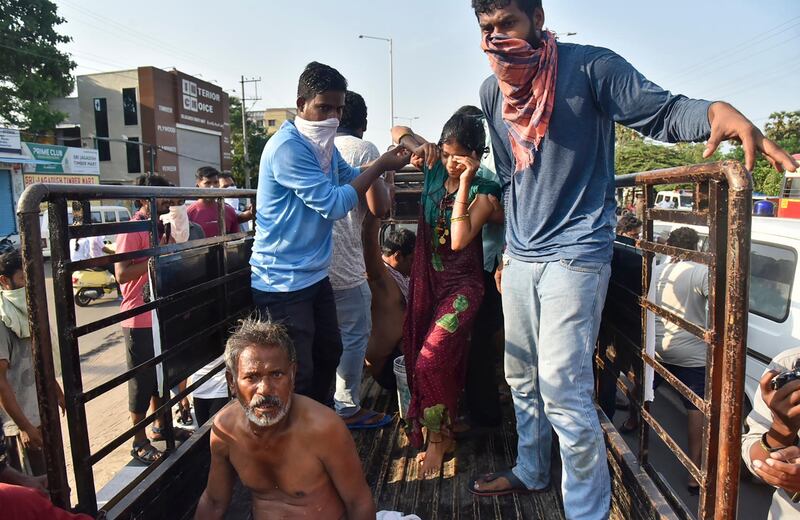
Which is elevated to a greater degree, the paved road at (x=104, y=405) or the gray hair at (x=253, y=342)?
the gray hair at (x=253, y=342)

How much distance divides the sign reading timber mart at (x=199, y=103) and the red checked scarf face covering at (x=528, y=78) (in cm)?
3839

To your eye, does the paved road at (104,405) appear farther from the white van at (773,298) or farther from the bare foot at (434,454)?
the white van at (773,298)

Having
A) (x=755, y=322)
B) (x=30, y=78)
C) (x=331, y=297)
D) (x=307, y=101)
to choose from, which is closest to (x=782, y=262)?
(x=755, y=322)

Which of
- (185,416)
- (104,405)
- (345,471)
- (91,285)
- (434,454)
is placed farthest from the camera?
(91,285)

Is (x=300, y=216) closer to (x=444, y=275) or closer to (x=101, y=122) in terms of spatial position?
(x=444, y=275)

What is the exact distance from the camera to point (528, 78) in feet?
6.30

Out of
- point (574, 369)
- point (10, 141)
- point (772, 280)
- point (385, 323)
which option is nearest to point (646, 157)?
point (10, 141)

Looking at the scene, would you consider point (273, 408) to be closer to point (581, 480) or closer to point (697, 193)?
point (581, 480)

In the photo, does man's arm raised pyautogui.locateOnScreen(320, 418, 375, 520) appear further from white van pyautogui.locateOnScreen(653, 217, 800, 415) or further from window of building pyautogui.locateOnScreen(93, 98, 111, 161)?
window of building pyautogui.locateOnScreen(93, 98, 111, 161)

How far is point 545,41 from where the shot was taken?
1912 mm

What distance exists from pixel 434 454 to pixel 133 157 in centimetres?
3655

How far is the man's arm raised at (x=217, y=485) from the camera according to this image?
1944 millimetres

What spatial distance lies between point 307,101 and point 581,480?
190 centimetres

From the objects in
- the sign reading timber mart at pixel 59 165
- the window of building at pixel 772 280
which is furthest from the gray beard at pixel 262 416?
the sign reading timber mart at pixel 59 165
